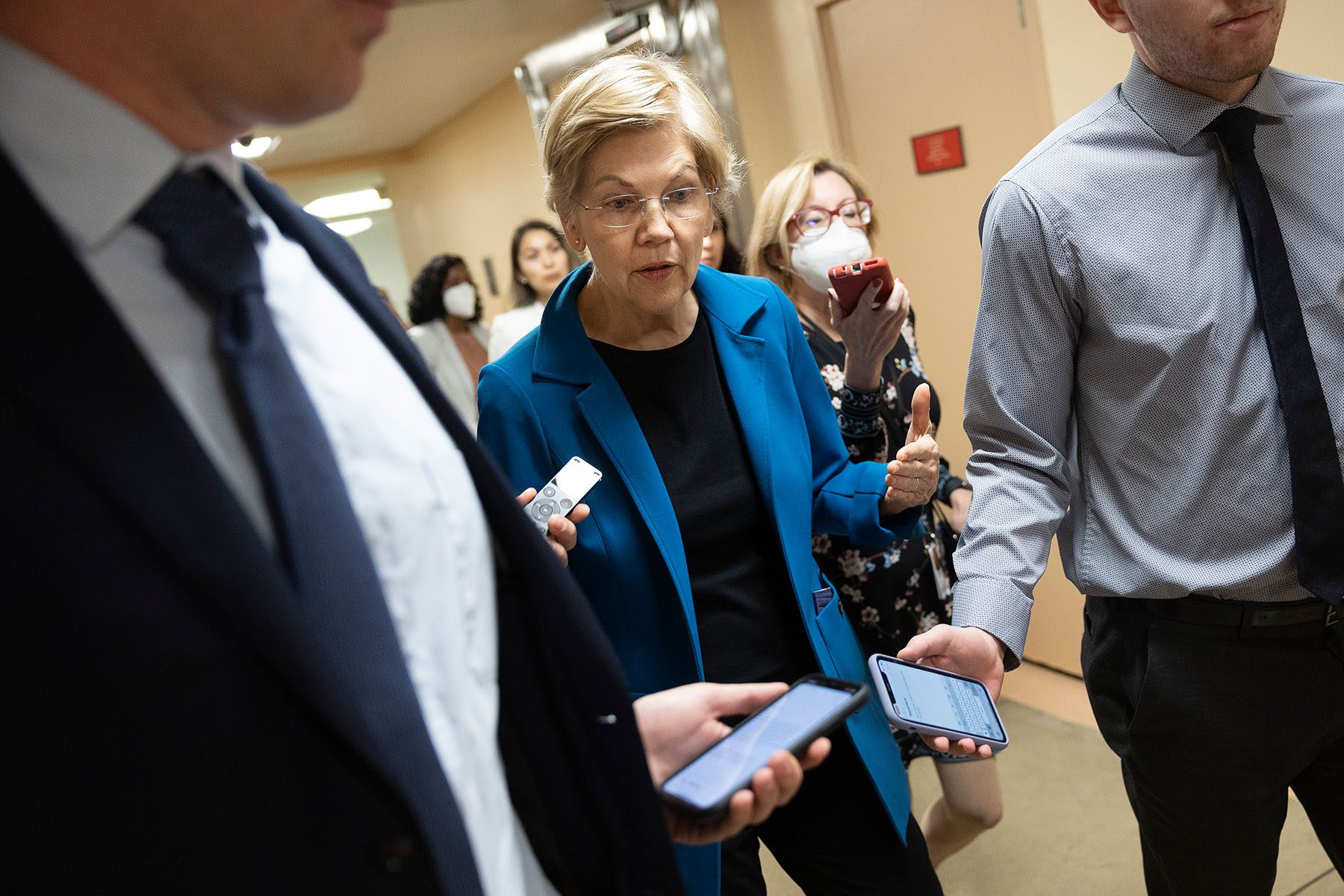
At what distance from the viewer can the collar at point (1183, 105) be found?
1588mm

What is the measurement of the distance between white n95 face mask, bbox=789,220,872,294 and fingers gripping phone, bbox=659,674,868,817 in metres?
1.73

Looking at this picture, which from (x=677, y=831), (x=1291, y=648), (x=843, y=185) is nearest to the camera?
(x=677, y=831)

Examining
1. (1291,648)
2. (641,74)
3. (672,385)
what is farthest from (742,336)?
(1291,648)

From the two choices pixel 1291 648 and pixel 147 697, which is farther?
pixel 1291 648

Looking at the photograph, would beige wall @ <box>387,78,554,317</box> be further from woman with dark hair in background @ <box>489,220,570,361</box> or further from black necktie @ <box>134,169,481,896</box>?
black necktie @ <box>134,169,481,896</box>

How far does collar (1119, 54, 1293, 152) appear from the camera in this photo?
5.21 ft

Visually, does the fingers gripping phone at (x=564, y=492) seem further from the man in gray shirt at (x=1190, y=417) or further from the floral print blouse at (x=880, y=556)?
the floral print blouse at (x=880, y=556)

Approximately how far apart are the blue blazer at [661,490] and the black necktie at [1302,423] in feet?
1.88

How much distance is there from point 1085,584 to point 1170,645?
0.15 metres

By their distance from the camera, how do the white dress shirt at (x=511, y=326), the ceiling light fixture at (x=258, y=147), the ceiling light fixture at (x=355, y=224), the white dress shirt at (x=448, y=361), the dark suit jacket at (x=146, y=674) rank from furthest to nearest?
the ceiling light fixture at (x=355, y=224), the ceiling light fixture at (x=258, y=147), the white dress shirt at (x=448, y=361), the white dress shirt at (x=511, y=326), the dark suit jacket at (x=146, y=674)

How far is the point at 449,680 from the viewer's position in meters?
0.77

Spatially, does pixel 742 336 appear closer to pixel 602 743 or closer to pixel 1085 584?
pixel 1085 584

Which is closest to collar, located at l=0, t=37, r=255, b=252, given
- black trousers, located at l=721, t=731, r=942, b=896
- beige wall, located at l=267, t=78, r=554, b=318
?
black trousers, located at l=721, t=731, r=942, b=896

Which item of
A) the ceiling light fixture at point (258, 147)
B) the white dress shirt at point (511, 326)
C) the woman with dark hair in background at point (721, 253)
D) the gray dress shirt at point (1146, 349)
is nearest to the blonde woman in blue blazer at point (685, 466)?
the gray dress shirt at point (1146, 349)
